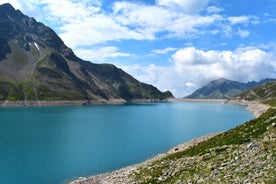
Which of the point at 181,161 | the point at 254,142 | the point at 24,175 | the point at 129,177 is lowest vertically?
the point at 24,175

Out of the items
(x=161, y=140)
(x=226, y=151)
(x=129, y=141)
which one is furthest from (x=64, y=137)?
(x=226, y=151)

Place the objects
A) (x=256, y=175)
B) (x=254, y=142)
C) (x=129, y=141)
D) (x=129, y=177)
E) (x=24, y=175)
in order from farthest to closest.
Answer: (x=129, y=141) → (x=24, y=175) → (x=129, y=177) → (x=254, y=142) → (x=256, y=175)

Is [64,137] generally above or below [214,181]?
below

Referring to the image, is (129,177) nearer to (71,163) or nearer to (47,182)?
(47,182)

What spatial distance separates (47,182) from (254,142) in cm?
4247

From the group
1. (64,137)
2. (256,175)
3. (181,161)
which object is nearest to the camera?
(256,175)

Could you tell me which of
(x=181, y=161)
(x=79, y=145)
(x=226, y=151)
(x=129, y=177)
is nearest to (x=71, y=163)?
(x=79, y=145)

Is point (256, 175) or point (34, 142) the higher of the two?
point (256, 175)

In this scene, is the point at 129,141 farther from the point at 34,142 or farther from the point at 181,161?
the point at 181,161

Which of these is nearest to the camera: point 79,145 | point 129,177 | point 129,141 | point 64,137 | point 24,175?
point 129,177

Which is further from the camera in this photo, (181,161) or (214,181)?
(181,161)

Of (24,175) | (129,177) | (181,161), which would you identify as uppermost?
(181,161)

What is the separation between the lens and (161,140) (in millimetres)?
118438

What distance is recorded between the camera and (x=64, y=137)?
128 m
